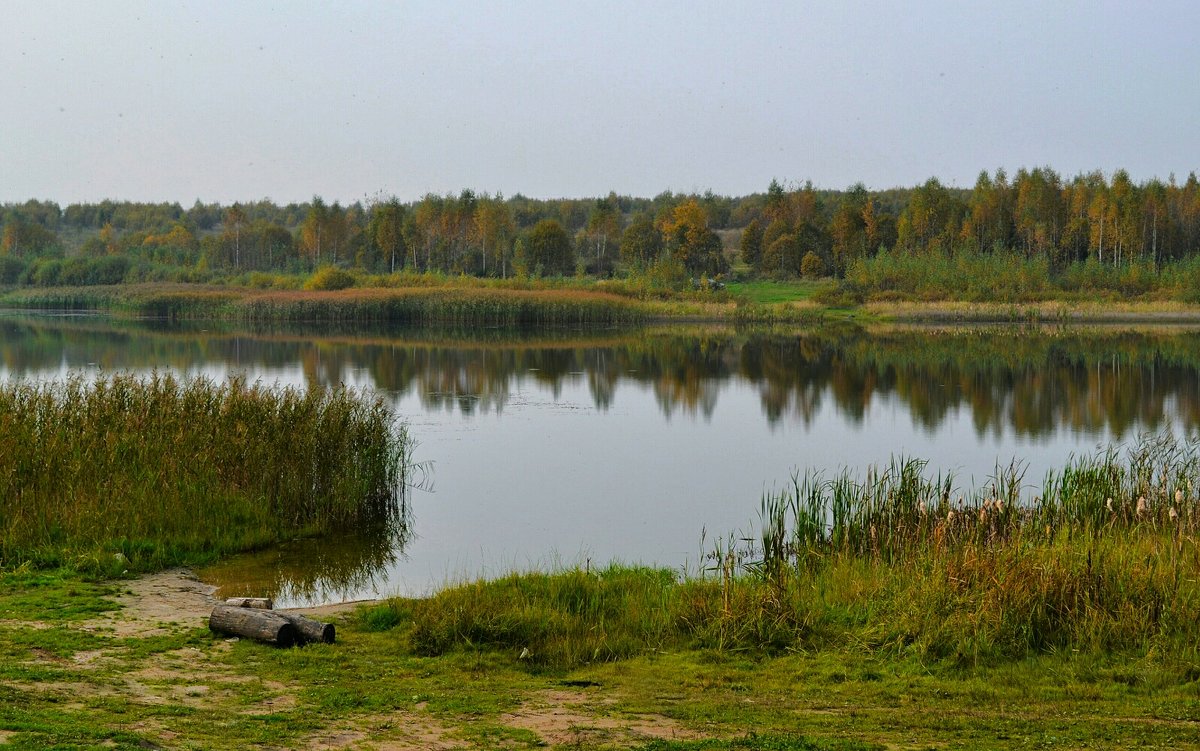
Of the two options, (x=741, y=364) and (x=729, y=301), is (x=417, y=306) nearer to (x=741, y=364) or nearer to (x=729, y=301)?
(x=729, y=301)

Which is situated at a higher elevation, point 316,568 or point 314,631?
point 314,631

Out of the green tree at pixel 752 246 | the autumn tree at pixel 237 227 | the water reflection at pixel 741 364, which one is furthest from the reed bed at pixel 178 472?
the autumn tree at pixel 237 227

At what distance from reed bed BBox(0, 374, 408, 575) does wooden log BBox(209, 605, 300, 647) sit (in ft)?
8.48

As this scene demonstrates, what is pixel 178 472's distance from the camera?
39.1 ft

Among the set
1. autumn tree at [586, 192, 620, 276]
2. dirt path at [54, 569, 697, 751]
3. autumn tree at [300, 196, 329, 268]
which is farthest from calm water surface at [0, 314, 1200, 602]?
autumn tree at [300, 196, 329, 268]

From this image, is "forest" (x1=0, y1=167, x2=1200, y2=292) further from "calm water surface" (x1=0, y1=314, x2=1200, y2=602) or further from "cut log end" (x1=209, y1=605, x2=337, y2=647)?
"cut log end" (x1=209, y1=605, x2=337, y2=647)

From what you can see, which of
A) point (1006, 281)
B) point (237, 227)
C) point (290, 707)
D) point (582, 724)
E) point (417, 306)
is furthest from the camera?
point (237, 227)

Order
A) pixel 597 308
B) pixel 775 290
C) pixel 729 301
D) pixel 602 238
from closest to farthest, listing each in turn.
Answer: pixel 597 308 → pixel 729 301 → pixel 775 290 → pixel 602 238

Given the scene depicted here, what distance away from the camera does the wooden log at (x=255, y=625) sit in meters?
7.55

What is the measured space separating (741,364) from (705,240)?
38.3 metres

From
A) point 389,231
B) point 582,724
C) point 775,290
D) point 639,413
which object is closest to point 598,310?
point 775,290

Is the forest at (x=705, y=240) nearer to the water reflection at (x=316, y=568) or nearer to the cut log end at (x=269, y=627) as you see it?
the water reflection at (x=316, y=568)

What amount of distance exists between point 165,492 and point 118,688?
18.6 ft

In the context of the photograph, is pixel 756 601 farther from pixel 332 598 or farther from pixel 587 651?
pixel 332 598
